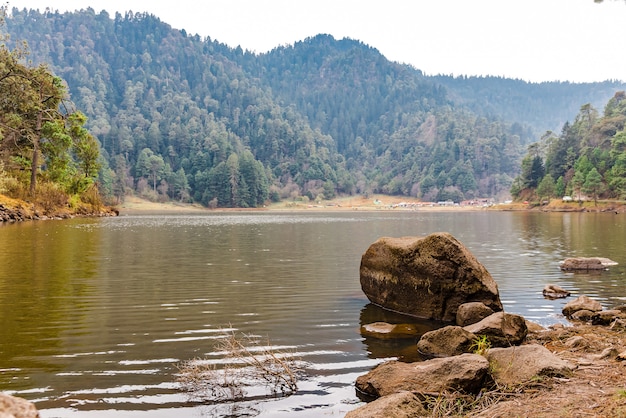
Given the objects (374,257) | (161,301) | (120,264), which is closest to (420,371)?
(374,257)

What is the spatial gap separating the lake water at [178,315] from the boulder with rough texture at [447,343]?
898mm

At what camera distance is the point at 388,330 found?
571 inches

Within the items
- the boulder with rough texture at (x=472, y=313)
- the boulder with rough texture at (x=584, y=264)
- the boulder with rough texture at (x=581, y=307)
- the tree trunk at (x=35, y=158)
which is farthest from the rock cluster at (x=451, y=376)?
the tree trunk at (x=35, y=158)

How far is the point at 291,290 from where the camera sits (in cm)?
2153

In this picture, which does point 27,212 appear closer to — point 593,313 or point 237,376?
point 237,376

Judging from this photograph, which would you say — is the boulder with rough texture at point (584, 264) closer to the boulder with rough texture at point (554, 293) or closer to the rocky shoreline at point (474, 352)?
the boulder with rough texture at point (554, 293)

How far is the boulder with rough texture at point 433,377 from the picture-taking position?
9008mm

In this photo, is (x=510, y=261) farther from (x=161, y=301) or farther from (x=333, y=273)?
(x=161, y=301)

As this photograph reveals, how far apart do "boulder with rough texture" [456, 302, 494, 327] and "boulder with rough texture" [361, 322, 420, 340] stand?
140 cm

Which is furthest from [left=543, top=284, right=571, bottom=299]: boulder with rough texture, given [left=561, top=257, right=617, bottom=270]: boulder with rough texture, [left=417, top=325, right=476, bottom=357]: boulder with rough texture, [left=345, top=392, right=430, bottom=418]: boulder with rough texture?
[left=345, top=392, right=430, bottom=418]: boulder with rough texture

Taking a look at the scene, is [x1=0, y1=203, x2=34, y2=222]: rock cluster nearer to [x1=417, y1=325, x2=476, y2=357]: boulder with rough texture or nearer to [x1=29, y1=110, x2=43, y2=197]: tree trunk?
[x1=29, y1=110, x2=43, y2=197]: tree trunk

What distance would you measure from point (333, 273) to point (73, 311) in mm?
13603

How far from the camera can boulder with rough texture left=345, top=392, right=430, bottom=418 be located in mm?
7730

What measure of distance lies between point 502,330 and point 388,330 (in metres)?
3.32
